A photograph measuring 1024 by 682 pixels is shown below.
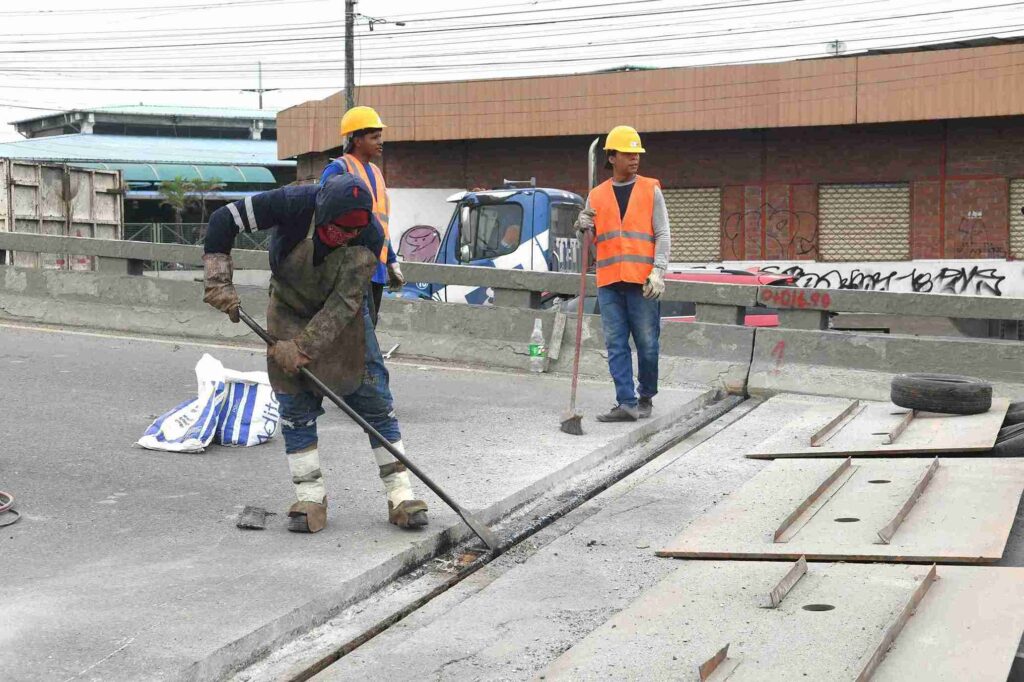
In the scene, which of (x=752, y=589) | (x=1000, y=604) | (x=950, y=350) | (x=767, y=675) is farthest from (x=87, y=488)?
(x=950, y=350)

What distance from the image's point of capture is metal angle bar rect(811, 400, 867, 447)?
7.86 metres

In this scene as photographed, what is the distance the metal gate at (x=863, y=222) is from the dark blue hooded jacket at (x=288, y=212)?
25898 mm

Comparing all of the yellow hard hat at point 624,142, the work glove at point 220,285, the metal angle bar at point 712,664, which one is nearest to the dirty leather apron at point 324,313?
the work glove at point 220,285

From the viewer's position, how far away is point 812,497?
6215 millimetres

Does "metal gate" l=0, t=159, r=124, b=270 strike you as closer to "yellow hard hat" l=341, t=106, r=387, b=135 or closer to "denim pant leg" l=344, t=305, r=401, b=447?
"yellow hard hat" l=341, t=106, r=387, b=135

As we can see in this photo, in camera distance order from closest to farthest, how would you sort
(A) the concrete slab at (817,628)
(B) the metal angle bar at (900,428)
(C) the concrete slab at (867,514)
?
(A) the concrete slab at (817,628) < (C) the concrete slab at (867,514) < (B) the metal angle bar at (900,428)

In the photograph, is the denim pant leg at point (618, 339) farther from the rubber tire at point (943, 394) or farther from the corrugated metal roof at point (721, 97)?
the corrugated metal roof at point (721, 97)

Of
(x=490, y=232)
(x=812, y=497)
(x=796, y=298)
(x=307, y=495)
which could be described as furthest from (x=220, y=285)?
(x=490, y=232)

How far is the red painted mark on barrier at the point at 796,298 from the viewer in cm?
1012

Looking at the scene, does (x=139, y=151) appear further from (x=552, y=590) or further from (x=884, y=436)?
(x=552, y=590)

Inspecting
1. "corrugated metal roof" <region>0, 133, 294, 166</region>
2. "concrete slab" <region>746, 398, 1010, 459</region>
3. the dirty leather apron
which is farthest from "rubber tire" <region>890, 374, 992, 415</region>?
"corrugated metal roof" <region>0, 133, 294, 166</region>

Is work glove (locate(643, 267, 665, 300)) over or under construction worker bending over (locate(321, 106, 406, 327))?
under

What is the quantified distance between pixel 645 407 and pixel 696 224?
76.2ft

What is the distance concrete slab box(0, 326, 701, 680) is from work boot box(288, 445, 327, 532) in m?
0.08
